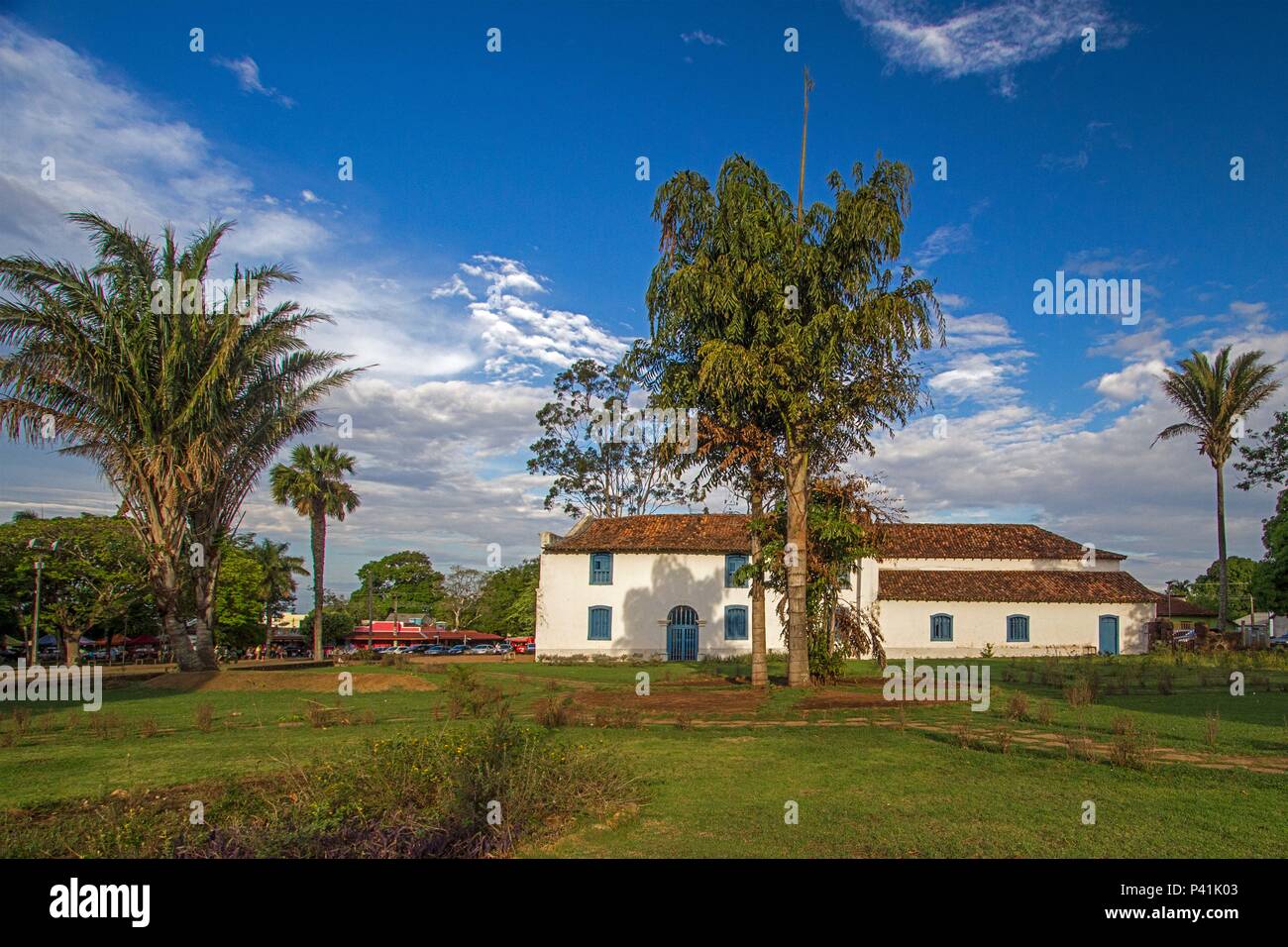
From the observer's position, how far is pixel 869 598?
35.5 metres

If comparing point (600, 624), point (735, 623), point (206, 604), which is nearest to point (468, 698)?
point (206, 604)

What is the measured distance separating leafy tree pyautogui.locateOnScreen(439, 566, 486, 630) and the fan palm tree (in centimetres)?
4579

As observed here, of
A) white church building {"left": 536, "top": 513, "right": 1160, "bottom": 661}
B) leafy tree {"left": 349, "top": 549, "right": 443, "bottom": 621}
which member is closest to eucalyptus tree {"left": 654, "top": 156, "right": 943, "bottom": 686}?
white church building {"left": 536, "top": 513, "right": 1160, "bottom": 661}

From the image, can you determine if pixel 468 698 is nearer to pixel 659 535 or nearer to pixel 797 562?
pixel 797 562

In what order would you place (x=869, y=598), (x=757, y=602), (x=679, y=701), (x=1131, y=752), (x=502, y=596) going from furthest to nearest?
1. (x=502, y=596)
2. (x=869, y=598)
3. (x=757, y=602)
4. (x=679, y=701)
5. (x=1131, y=752)

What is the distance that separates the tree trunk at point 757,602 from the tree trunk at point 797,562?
659 mm

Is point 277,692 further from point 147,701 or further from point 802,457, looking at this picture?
point 802,457

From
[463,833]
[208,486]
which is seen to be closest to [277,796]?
[463,833]

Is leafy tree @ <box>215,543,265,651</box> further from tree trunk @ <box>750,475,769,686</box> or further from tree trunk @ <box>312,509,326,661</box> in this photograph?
tree trunk @ <box>750,475,769,686</box>

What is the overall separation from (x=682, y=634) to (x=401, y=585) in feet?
156

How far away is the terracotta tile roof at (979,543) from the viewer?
38062mm

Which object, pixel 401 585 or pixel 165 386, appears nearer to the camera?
pixel 165 386

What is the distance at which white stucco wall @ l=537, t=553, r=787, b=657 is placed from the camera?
118 feet
